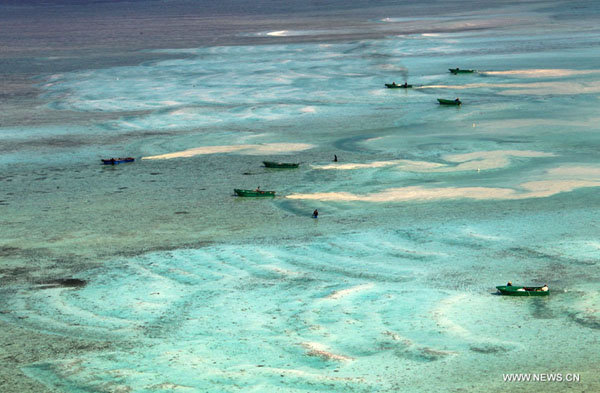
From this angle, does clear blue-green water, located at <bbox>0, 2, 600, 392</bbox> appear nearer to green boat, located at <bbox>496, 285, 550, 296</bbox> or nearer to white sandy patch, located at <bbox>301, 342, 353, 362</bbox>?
white sandy patch, located at <bbox>301, 342, 353, 362</bbox>

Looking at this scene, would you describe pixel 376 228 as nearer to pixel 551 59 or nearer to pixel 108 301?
pixel 108 301

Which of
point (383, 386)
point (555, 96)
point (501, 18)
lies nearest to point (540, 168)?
point (555, 96)

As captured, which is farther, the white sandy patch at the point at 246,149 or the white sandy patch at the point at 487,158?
the white sandy patch at the point at 246,149

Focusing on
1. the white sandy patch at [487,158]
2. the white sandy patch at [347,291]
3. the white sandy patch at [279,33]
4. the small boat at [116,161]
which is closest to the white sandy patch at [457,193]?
the white sandy patch at [487,158]

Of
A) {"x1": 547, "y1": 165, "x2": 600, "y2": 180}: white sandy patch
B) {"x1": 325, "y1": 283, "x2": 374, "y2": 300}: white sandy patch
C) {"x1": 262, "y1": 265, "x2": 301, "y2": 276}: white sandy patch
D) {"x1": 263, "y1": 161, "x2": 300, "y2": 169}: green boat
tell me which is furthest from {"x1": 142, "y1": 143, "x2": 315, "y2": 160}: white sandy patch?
{"x1": 325, "y1": 283, "x2": 374, "y2": 300}: white sandy patch

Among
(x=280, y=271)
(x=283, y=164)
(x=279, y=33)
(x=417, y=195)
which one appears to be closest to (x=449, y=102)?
(x=283, y=164)

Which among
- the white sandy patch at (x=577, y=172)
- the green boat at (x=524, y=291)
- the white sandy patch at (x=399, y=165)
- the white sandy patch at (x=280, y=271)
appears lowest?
the white sandy patch at (x=280, y=271)

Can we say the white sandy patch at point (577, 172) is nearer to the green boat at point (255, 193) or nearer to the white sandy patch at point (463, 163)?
the white sandy patch at point (463, 163)
